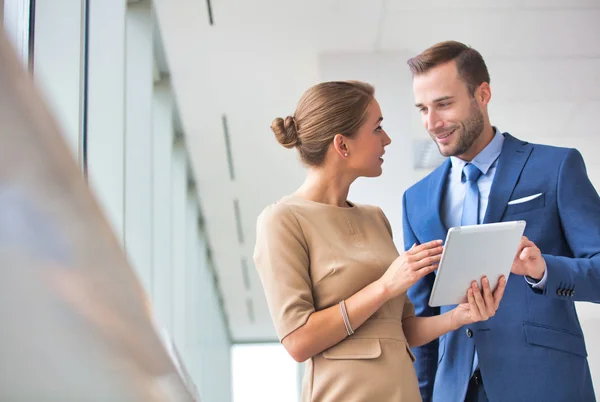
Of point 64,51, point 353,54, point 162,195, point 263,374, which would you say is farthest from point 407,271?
point 263,374

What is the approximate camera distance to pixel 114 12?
423cm

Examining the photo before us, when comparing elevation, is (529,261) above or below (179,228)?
above

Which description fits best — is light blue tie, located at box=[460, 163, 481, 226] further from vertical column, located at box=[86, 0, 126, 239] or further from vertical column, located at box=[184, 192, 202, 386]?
vertical column, located at box=[184, 192, 202, 386]

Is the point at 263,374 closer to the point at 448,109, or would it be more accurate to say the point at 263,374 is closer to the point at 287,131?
the point at 448,109

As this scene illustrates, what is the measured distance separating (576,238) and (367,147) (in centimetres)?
55

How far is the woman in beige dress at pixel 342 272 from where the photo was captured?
1.60 metres

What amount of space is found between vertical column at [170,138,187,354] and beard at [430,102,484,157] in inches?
222

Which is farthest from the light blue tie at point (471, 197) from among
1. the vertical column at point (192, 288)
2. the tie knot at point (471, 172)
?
the vertical column at point (192, 288)

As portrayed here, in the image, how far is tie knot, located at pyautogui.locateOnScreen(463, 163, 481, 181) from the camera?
208cm

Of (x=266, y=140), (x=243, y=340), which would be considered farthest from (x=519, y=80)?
(x=243, y=340)

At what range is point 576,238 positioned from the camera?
186 centimetres

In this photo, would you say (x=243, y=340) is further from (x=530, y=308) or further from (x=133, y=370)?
(x=133, y=370)

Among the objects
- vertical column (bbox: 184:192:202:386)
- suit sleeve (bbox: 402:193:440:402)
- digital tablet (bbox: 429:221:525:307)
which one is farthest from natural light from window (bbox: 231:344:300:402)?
digital tablet (bbox: 429:221:525:307)

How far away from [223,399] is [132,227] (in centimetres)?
909
